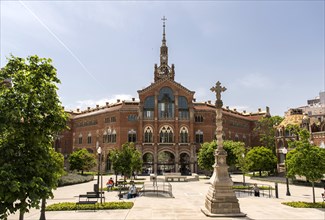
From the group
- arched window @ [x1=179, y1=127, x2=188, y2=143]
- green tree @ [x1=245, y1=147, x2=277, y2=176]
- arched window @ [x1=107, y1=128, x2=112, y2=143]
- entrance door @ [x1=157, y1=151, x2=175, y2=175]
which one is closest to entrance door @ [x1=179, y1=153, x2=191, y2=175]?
entrance door @ [x1=157, y1=151, x2=175, y2=175]

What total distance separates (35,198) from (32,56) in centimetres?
485

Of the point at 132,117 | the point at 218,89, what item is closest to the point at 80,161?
the point at 132,117

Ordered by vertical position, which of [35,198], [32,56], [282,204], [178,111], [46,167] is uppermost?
[178,111]

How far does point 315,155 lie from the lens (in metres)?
20.8

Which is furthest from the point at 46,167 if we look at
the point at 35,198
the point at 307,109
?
the point at 307,109

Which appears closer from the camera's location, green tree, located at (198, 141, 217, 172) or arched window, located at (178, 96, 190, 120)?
green tree, located at (198, 141, 217, 172)

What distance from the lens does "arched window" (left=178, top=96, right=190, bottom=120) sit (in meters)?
61.5

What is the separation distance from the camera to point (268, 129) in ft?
247

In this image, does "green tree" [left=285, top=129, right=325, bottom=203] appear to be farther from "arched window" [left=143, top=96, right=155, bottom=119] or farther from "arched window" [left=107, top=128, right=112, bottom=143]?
"arched window" [left=107, top=128, right=112, bottom=143]

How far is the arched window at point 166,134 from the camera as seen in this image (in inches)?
2367

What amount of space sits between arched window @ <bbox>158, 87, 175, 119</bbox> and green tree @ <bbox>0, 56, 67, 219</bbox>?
50991 mm

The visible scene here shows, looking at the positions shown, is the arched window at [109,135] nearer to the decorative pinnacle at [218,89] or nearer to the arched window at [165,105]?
the arched window at [165,105]

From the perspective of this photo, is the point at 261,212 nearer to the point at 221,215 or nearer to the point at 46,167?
the point at 221,215

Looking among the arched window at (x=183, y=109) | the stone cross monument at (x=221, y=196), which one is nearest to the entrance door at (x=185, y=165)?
the arched window at (x=183, y=109)
